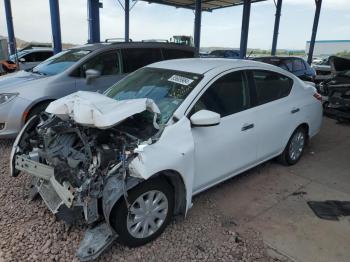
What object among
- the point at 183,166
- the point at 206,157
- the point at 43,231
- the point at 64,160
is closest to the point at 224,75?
the point at 206,157

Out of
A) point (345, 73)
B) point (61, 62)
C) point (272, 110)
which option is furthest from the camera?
point (345, 73)

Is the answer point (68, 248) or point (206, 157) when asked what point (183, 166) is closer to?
point (206, 157)

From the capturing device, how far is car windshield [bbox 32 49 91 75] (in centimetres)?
588

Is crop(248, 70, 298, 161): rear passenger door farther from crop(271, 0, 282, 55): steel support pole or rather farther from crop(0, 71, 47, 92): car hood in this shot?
crop(271, 0, 282, 55): steel support pole

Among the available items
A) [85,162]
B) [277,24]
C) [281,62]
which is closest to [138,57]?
[85,162]

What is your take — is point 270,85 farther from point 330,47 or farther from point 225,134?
point 330,47

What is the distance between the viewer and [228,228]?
325 cm

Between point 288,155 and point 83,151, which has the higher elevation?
point 83,151

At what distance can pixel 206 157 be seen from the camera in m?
3.21

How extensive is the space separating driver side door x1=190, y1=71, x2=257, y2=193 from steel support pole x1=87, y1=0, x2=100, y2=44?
8.56 metres

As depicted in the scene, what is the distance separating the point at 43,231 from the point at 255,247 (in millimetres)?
2065

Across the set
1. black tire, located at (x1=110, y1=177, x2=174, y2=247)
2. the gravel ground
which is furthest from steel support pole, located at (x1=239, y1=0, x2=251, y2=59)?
black tire, located at (x1=110, y1=177, x2=174, y2=247)

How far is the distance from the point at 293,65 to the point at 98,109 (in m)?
9.84

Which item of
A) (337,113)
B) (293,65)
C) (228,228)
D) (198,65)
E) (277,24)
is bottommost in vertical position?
(228,228)
